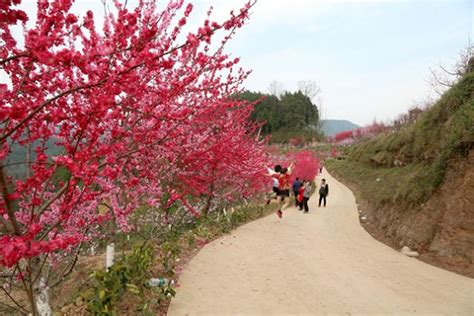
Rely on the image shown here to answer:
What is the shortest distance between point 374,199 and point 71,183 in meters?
11.9

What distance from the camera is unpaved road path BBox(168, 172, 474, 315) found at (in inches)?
189

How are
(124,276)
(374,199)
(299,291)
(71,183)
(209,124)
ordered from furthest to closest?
(374,199) → (209,124) → (299,291) → (124,276) → (71,183)

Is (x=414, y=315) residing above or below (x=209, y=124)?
below

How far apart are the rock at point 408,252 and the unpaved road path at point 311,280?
203 mm

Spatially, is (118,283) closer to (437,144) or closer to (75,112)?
(75,112)

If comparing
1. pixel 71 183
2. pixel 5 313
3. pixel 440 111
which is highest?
pixel 440 111

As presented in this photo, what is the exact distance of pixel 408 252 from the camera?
772 cm

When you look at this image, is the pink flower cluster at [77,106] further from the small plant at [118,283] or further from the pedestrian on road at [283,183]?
the pedestrian on road at [283,183]

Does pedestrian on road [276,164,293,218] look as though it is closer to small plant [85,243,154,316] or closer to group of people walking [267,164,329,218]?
group of people walking [267,164,329,218]

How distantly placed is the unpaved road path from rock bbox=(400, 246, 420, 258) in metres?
0.20

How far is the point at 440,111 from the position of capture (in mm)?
10039

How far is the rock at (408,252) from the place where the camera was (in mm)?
7552

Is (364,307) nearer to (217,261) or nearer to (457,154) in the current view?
(217,261)

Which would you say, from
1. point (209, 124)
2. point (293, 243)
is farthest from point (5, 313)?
point (293, 243)
